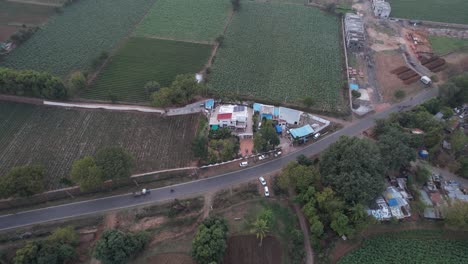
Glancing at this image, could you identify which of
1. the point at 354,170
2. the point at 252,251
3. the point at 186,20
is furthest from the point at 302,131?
the point at 186,20

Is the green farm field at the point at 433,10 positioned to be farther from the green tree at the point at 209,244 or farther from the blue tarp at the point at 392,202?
the green tree at the point at 209,244

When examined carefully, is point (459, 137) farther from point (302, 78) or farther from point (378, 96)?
point (302, 78)

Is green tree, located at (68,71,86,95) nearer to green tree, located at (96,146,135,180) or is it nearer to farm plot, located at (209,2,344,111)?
green tree, located at (96,146,135,180)

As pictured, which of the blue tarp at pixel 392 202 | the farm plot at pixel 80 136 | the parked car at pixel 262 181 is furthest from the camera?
the farm plot at pixel 80 136

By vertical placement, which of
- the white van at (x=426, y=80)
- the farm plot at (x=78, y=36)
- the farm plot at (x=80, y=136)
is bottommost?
the farm plot at (x=80, y=136)

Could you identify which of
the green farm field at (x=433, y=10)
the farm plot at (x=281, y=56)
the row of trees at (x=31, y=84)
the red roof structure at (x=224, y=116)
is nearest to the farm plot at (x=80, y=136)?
the row of trees at (x=31, y=84)

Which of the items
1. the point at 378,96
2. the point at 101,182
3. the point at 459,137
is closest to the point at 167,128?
the point at 101,182

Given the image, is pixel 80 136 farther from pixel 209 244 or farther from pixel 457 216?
pixel 457 216

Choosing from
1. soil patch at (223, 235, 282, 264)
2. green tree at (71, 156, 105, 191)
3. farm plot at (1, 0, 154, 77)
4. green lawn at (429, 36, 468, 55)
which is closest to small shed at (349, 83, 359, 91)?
green lawn at (429, 36, 468, 55)

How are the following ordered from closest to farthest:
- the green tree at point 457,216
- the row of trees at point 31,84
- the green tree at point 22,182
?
the green tree at point 457,216 < the green tree at point 22,182 < the row of trees at point 31,84
